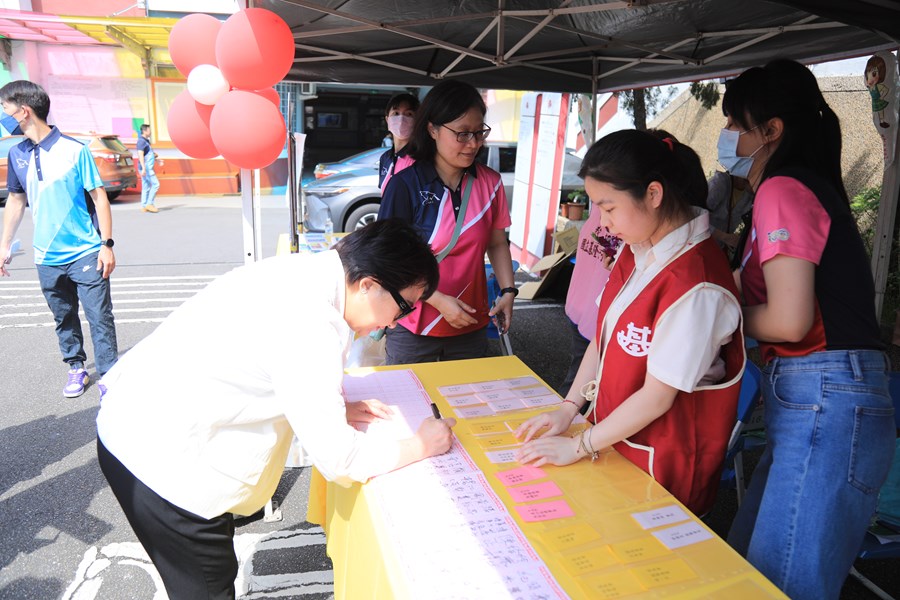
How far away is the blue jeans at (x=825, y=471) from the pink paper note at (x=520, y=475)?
0.48 metres

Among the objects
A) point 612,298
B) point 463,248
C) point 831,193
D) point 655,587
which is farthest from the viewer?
point 463,248

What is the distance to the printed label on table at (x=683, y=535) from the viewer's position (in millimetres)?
1133

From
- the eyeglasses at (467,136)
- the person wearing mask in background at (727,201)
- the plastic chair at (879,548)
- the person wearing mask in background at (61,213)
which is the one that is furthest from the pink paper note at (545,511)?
the person wearing mask in background at (61,213)

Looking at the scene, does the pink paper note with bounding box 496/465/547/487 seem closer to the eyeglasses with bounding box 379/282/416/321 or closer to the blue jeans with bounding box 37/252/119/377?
the eyeglasses with bounding box 379/282/416/321

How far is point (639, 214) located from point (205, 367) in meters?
0.94

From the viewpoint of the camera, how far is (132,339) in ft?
15.6

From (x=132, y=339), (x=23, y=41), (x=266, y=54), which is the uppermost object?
(x=23, y=41)

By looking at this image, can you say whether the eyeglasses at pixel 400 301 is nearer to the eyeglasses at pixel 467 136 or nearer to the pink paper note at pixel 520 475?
the pink paper note at pixel 520 475

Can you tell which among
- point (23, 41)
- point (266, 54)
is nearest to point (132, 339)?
point (266, 54)

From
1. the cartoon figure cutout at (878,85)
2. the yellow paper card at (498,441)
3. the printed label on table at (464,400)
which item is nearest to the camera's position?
the yellow paper card at (498,441)

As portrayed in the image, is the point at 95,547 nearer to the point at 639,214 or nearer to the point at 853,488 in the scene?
the point at 639,214

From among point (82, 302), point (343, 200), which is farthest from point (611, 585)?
point (343, 200)

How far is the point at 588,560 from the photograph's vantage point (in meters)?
1.07

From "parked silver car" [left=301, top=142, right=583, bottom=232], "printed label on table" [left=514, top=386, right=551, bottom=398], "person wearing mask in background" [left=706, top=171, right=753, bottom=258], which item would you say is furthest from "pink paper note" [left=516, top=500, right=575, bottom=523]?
"parked silver car" [left=301, top=142, right=583, bottom=232]
